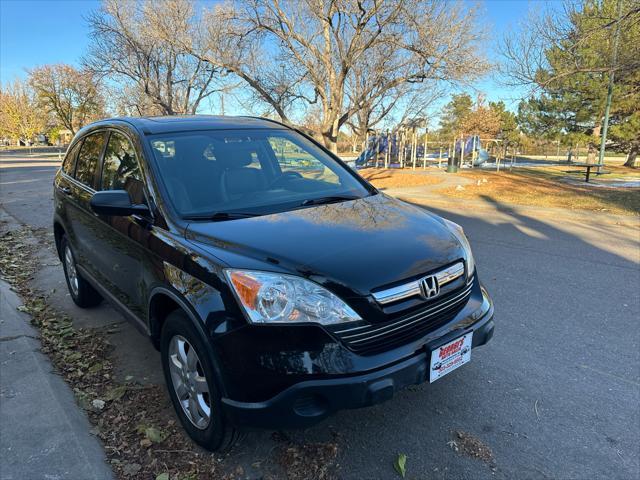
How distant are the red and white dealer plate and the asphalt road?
483 mm

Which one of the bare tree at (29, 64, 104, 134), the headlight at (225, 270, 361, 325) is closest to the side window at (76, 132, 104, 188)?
the headlight at (225, 270, 361, 325)

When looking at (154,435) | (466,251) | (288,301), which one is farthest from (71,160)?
(466,251)

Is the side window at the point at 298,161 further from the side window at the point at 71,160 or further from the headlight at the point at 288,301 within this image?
the side window at the point at 71,160

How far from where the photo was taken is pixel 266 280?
209 cm

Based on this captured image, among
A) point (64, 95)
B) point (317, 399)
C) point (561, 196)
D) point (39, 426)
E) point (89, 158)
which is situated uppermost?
point (64, 95)

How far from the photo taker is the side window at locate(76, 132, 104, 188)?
12.7ft

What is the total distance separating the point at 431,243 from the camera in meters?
2.51

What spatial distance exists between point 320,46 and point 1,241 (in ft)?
53.6

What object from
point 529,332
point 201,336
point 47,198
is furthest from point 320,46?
point 201,336

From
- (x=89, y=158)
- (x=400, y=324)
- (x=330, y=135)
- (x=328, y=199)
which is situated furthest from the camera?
(x=330, y=135)

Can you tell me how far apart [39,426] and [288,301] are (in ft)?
5.94

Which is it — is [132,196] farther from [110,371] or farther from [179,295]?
[110,371]

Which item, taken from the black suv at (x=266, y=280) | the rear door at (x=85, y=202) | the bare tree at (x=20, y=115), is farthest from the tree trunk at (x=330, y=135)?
the bare tree at (x=20, y=115)

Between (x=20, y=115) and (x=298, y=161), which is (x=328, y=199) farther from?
(x=20, y=115)
